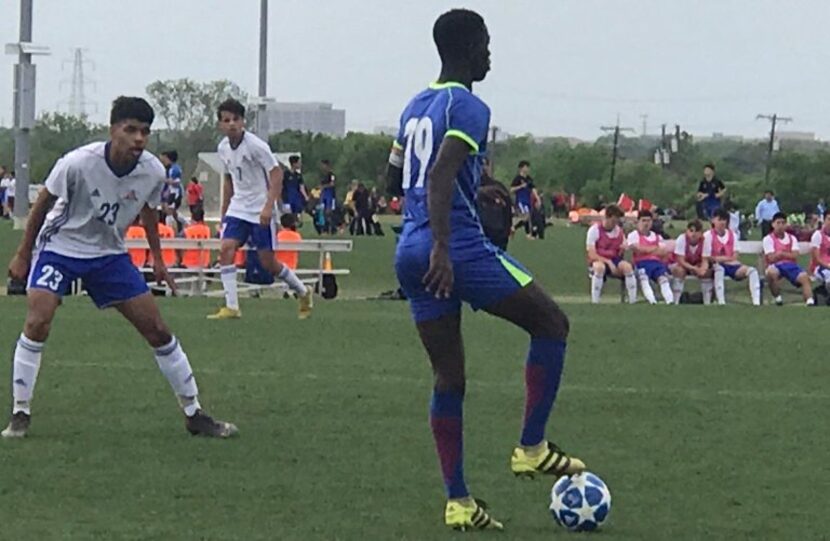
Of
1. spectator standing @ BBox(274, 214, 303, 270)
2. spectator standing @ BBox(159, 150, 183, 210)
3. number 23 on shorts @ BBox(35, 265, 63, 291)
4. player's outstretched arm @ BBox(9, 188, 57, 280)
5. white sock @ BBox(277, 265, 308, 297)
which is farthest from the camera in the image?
spectator standing @ BBox(159, 150, 183, 210)

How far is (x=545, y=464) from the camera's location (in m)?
7.12

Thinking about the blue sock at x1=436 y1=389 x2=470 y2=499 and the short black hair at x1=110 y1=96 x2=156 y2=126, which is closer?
the blue sock at x1=436 y1=389 x2=470 y2=499

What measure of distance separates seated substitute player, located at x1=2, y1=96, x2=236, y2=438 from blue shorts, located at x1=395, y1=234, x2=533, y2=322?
2.69m

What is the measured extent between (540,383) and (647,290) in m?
16.1

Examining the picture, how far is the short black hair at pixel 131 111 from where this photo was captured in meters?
9.11

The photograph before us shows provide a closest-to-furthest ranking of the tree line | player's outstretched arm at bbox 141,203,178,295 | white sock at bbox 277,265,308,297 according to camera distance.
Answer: player's outstretched arm at bbox 141,203,178,295
white sock at bbox 277,265,308,297
the tree line

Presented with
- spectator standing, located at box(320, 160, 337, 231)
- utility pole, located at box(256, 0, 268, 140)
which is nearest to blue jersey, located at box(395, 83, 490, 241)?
utility pole, located at box(256, 0, 268, 140)

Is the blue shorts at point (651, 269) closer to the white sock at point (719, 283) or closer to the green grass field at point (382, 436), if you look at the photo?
the white sock at point (719, 283)

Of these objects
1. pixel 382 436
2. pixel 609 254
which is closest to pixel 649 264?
pixel 609 254

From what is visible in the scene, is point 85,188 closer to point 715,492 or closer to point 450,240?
point 450,240

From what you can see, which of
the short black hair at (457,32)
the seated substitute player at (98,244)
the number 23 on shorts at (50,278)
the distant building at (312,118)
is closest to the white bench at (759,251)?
the seated substitute player at (98,244)

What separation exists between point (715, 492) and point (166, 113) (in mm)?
78438

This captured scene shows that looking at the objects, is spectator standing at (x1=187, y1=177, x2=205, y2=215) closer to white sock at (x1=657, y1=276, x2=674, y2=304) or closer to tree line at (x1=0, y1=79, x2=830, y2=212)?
white sock at (x1=657, y1=276, x2=674, y2=304)

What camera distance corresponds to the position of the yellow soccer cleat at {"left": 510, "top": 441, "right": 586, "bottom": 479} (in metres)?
7.12
